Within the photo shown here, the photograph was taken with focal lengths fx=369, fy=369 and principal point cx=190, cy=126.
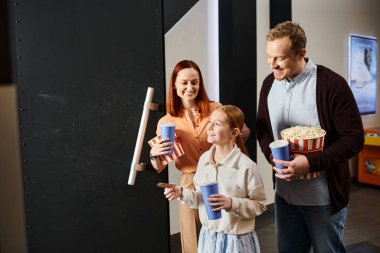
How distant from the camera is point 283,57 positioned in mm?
1675

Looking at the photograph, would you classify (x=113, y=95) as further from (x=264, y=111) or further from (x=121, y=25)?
(x=264, y=111)

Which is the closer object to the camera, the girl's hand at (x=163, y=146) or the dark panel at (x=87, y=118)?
the girl's hand at (x=163, y=146)

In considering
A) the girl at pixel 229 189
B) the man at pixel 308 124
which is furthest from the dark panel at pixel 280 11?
the girl at pixel 229 189

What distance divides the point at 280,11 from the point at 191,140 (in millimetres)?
2545

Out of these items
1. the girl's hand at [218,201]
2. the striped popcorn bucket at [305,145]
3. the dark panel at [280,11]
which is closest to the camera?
the girl's hand at [218,201]

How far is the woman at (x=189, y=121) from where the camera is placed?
1.94 metres

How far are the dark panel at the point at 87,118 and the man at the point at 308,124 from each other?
2.15 ft

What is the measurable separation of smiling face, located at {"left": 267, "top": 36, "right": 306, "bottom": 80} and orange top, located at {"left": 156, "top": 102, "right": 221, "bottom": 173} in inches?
18.6

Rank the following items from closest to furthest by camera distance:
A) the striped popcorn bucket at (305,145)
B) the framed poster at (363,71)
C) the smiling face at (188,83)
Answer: the striped popcorn bucket at (305,145), the smiling face at (188,83), the framed poster at (363,71)

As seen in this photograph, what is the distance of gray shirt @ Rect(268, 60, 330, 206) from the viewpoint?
1757 mm

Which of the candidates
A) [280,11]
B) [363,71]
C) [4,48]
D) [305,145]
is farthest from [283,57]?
[363,71]

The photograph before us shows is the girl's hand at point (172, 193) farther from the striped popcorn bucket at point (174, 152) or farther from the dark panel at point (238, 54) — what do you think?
the dark panel at point (238, 54)

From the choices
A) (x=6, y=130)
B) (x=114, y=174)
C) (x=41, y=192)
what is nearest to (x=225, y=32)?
(x=114, y=174)

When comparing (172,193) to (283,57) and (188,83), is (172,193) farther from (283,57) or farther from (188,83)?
(283,57)
